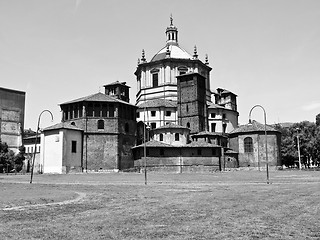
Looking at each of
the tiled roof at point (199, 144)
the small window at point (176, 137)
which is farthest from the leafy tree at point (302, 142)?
the small window at point (176, 137)

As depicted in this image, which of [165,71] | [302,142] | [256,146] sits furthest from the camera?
[302,142]

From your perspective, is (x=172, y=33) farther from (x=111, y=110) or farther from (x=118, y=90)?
(x=111, y=110)

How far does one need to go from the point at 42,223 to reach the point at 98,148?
54.3 metres

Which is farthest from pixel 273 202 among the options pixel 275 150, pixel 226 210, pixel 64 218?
pixel 275 150

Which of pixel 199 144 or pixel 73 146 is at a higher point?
pixel 199 144

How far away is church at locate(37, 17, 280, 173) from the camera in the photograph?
64.2 meters

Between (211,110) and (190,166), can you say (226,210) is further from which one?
(211,110)

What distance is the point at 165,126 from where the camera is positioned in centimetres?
6850

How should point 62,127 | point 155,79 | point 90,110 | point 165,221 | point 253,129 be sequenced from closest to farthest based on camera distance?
point 165,221, point 62,127, point 90,110, point 253,129, point 155,79

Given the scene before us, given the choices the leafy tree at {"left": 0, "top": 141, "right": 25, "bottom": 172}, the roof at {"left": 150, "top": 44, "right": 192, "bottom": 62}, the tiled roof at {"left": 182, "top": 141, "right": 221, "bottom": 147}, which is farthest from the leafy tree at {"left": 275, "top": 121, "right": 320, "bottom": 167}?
the leafy tree at {"left": 0, "top": 141, "right": 25, "bottom": 172}

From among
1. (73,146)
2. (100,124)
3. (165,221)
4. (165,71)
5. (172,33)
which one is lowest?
(165,221)

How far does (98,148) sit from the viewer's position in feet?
215

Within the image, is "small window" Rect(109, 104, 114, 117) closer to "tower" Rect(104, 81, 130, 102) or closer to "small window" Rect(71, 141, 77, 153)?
"small window" Rect(71, 141, 77, 153)

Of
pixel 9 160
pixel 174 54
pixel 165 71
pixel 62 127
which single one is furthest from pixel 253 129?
pixel 9 160
